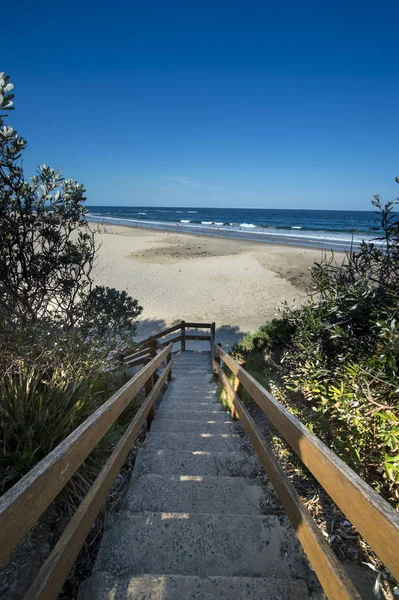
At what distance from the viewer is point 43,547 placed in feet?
6.08

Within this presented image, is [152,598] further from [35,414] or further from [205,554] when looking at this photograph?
[35,414]

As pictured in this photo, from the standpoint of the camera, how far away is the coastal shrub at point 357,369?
2414 millimetres

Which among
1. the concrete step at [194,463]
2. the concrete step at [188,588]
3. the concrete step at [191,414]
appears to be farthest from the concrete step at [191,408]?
the concrete step at [188,588]

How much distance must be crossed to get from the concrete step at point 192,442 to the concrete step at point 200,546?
1.11 metres

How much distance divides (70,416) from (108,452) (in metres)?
0.55

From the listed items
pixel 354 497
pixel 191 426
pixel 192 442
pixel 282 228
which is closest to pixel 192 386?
pixel 191 426

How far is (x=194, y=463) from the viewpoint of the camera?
2.74 meters

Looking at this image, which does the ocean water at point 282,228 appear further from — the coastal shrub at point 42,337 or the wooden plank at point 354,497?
the coastal shrub at point 42,337

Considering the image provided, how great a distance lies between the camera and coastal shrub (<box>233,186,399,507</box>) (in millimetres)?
2414

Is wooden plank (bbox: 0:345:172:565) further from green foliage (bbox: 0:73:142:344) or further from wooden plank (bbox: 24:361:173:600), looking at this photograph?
green foliage (bbox: 0:73:142:344)

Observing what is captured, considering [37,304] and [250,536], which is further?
[37,304]

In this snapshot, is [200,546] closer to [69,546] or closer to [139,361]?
[69,546]

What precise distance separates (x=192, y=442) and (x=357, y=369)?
182 cm

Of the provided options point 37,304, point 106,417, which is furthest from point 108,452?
point 37,304
